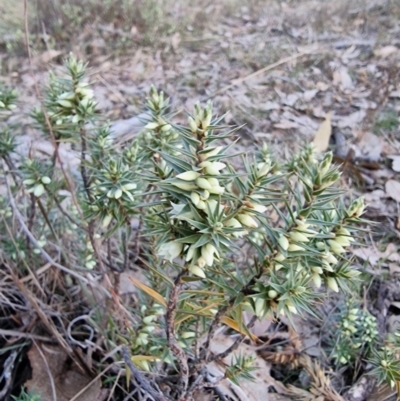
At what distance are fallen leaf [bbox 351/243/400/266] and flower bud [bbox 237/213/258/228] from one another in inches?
50.9

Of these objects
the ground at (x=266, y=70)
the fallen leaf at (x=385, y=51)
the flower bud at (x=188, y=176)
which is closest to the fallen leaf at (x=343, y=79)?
the ground at (x=266, y=70)

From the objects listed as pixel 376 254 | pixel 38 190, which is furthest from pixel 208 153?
pixel 376 254

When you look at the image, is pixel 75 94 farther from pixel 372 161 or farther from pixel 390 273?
pixel 372 161

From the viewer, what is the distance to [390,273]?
198 cm

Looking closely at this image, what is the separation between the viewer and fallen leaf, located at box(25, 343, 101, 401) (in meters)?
1.66

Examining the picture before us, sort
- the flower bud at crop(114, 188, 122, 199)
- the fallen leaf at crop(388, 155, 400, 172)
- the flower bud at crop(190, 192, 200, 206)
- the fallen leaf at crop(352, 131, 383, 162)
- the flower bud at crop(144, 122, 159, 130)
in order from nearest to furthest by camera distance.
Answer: the flower bud at crop(190, 192, 200, 206) < the flower bud at crop(114, 188, 122, 199) < the flower bud at crop(144, 122, 159, 130) < the fallen leaf at crop(388, 155, 400, 172) < the fallen leaf at crop(352, 131, 383, 162)

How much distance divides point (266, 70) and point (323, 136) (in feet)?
3.99

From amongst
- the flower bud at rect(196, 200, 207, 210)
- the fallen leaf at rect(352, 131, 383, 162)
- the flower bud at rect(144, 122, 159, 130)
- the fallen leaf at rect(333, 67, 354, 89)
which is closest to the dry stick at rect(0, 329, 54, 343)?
the flower bud at rect(144, 122, 159, 130)

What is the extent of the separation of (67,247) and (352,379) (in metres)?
1.26

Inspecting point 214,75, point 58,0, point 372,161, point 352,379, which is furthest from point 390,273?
point 58,0

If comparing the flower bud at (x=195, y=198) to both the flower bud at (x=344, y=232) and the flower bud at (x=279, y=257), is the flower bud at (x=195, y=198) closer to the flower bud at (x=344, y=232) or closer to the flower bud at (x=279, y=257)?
the flower bud at (x=279, y=257)

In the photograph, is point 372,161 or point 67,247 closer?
point 67,247

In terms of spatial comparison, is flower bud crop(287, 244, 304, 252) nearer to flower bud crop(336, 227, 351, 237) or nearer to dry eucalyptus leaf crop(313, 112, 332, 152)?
flower bud crop(336, 227, 351, 237)

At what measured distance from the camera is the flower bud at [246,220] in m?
0.88
